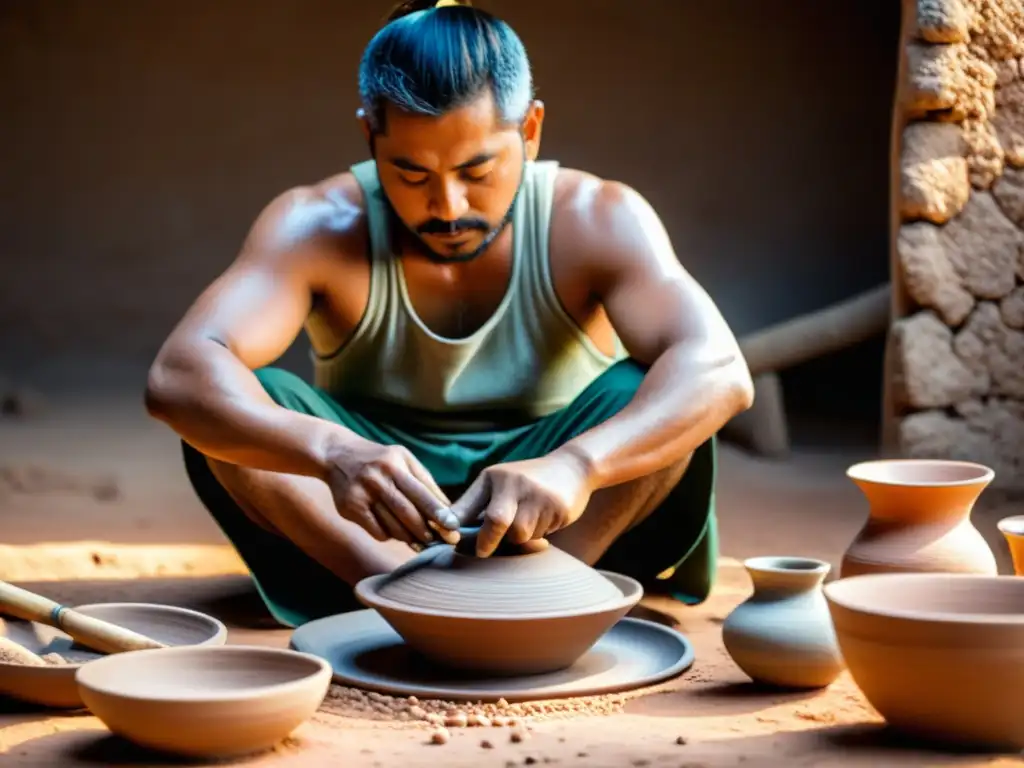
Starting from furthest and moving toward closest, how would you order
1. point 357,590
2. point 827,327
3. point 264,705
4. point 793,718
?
point 827,327, point 357,590, point 793,718, point 264,705

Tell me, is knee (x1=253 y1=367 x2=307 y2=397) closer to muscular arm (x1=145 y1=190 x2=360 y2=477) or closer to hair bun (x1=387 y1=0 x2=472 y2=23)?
muscular arm (x1=145 y1=190 x2=360 y2=477)

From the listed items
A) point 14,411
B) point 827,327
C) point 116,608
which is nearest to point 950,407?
point 827,327

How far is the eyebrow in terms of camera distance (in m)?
3.74

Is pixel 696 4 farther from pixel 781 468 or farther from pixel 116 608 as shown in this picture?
pixel 116 608

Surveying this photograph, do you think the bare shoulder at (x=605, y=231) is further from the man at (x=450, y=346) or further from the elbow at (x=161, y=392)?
the elbow at (x=161, y=392)

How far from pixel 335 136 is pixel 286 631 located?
14.7 ft

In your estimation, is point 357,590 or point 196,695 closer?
point 196,695

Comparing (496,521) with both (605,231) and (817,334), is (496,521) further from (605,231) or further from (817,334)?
(817,334)

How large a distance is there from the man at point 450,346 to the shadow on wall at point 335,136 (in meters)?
3.72

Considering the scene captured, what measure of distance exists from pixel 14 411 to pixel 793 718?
5398mm

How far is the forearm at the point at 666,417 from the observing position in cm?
353

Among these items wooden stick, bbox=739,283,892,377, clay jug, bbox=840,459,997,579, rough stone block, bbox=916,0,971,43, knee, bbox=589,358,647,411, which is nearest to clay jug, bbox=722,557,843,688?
clay jug, bbox=840,459,997,579

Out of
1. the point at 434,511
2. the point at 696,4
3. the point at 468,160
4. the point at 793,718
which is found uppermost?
the point at 696,4

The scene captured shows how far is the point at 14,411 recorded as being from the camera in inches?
299
